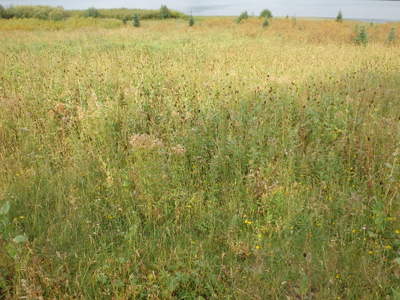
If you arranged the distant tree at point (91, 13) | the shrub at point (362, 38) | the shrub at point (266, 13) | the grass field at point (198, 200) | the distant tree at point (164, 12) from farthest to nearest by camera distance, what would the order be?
the distant tree at point (164, 12)
the distant tree at point (91, 13)
the shrub at point (266, 13)
the shrub at point (362, 38)
the grass field at point (198, 200)

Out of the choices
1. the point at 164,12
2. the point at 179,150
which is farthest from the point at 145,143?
the point at 164,12

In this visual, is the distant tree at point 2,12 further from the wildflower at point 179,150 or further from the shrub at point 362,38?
the wildflower at point 179,150

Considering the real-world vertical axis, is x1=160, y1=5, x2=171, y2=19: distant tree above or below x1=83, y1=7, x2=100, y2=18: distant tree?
above

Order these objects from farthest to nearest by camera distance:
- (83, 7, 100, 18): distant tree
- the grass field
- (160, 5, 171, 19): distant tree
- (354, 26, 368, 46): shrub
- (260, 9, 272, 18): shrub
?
(160, 5, 171, 19): distant tree → (83, 7, 100, 18): distant tree → (260, 9, 272, 18): shrub → (354, 26, 368, 46): shrub → the grass field

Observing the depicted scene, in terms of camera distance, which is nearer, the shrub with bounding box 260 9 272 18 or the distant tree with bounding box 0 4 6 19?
the shrub with bounding box 260 9 272 18

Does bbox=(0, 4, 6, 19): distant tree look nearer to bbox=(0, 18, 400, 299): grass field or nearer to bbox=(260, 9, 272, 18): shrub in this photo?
bbox=(260, 9, 272, 18): shrub

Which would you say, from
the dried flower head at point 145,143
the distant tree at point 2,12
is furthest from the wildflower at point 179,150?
the distant tree at point 2,12

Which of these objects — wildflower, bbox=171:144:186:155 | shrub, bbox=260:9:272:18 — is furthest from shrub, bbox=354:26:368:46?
shrub, bbox=260:9:272:18

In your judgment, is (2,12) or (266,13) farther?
(2,12)

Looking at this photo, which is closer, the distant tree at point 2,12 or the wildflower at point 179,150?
the wildflower at point 179,150

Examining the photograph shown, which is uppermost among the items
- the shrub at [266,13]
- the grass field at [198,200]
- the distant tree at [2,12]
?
the distant tree at [2,12]

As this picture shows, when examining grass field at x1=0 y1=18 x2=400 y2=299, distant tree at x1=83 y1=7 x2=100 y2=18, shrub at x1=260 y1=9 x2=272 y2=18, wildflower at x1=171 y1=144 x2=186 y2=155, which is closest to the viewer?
grass field at x1=0 y1=18 x2=400 y2=299

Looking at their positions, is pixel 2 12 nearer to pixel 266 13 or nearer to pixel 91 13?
pixel 91 13

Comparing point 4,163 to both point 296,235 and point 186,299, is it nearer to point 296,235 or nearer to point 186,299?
point 186,299
